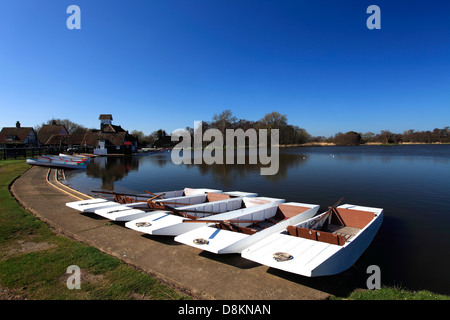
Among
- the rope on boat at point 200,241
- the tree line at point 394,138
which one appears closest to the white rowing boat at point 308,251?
the rope on boat at point 200,241

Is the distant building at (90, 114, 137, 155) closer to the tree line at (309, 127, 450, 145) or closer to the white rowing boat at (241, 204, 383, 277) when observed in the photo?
the white rowing boat at (241, 204, 383, 277)

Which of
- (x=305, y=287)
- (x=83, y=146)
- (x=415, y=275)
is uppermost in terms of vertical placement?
(x=83, y=146)

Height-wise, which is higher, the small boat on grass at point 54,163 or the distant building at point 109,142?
the distant building at point 109,142

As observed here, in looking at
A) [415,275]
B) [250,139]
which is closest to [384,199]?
[415,275]

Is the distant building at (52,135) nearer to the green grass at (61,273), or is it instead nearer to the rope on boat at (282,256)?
the green grass at (61,273)

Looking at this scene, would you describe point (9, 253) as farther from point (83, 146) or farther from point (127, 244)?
point (83, 146)

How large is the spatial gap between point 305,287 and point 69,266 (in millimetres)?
4661

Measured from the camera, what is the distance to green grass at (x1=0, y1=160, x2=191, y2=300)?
12.9 feet

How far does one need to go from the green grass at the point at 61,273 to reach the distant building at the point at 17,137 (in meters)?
63.2

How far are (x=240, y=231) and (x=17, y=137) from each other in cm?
6939

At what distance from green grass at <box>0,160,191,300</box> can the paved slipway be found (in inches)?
13.7

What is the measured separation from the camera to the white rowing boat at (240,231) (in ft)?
17.9

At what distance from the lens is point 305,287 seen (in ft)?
14.4
